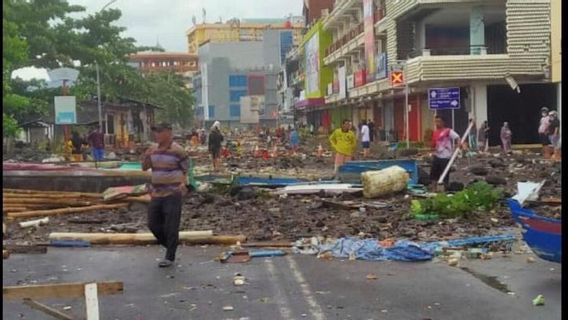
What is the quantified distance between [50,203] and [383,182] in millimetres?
6207

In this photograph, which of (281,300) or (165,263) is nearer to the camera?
(281,300)

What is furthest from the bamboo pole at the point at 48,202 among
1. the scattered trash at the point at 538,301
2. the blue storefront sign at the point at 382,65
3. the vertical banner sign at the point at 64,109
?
the blue storefront sign at the point at 382,65

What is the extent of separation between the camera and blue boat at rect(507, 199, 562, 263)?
8.20 meters

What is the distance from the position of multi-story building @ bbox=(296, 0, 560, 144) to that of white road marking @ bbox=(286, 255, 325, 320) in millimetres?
23709

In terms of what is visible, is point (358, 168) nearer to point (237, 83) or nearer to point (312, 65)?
point (312, 65)

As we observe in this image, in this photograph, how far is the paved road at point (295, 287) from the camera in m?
7.37

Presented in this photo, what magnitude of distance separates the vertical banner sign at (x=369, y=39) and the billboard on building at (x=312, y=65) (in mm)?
23035

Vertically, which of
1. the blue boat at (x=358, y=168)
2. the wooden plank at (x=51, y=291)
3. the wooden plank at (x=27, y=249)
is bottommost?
the wooden plank at (x=27, y=249)

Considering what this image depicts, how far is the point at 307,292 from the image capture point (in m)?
8.26

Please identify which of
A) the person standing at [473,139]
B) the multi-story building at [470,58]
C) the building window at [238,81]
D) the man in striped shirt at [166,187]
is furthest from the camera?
the building window at [238,81]

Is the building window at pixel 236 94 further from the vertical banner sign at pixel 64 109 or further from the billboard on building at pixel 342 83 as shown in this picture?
the vertical banner sign at pixel 64 109

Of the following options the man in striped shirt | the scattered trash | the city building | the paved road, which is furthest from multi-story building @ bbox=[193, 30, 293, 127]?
the scattered trash

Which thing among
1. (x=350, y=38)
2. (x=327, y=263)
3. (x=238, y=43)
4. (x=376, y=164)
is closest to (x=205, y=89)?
(x=238, y=43)

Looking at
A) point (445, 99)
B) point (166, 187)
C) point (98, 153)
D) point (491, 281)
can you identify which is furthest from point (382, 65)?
point (491, 281)
